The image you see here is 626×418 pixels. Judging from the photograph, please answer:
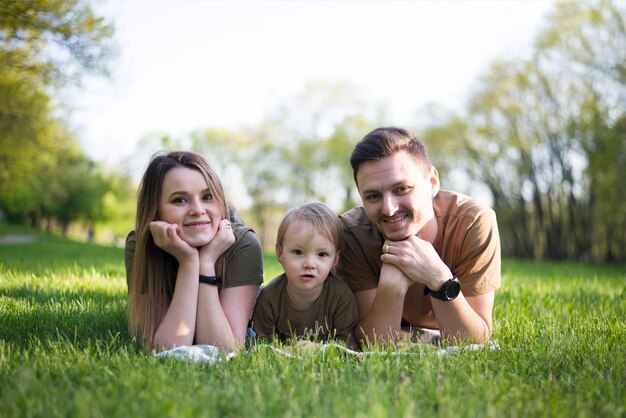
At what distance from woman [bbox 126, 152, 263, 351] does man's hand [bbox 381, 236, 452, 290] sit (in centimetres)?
102

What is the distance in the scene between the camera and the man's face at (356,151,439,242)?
3990mm

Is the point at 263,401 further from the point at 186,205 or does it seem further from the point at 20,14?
the point at 20,14

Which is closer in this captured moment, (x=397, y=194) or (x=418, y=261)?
(x=418, y=261)

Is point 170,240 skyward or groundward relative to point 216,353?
skyward

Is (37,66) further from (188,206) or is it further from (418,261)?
(418,261)

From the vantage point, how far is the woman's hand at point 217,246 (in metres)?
4.05

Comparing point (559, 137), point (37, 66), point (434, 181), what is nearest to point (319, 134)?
point (559, 137)

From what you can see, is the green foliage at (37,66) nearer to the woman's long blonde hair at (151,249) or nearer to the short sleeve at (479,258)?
the woman's long blonde hair at (151,249)

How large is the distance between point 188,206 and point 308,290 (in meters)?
1.09

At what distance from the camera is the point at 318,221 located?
13.6ft

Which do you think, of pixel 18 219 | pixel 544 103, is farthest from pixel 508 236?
pixel 18 219

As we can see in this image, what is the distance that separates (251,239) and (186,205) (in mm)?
576

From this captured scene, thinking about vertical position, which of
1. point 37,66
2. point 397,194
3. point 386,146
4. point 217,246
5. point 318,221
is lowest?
point 217,246

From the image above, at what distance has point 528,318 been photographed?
5.20 meters
